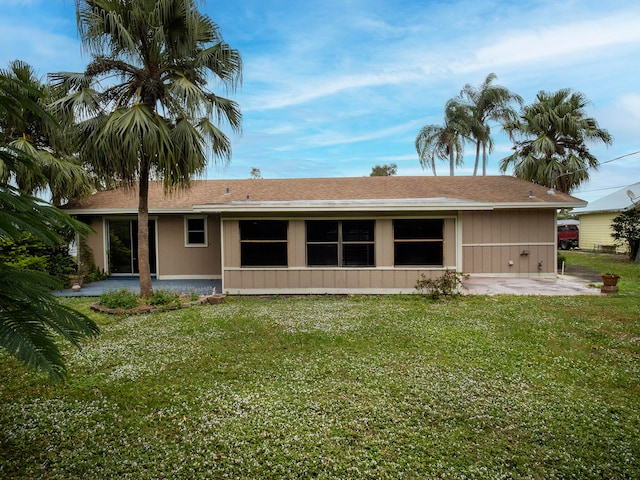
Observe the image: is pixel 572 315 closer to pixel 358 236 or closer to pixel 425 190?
pixel 358 236

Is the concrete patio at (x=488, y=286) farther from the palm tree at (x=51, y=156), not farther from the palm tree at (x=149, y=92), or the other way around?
the palm tree at (x=51, y=156)

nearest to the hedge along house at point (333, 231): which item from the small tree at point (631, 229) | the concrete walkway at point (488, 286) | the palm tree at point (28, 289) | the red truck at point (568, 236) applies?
the concrete walkway at point (488, 286)

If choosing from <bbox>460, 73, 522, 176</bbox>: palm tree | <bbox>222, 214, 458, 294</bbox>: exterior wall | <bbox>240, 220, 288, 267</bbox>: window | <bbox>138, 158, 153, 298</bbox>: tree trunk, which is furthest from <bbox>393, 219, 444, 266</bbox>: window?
<bbox>460, 73, 522, 176</bbox>: palm tree

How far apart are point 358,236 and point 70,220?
26.8 feet

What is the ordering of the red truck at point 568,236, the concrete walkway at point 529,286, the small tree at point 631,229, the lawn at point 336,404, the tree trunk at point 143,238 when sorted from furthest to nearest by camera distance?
the red truck at point 568,236 < the small tree at point 631,229 < the concrete walkway at point 529,286 < the tree trunk at point 143,238 < the lawn at point 336,404

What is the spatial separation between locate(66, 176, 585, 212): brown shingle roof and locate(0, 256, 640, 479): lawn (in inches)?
249

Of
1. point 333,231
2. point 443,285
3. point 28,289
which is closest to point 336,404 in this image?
point 28,289

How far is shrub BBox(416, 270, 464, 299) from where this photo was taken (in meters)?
9.12

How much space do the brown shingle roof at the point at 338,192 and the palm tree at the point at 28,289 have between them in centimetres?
972

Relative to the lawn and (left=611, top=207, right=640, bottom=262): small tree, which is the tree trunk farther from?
(left=611, top=207, right=640, bottom=262): small tree

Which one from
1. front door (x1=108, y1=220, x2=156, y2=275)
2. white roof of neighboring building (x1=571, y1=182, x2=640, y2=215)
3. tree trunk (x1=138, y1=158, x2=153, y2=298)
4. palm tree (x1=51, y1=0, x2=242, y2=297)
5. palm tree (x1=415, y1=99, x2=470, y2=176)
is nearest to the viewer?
palm tree (x1=51, y1=0, x2=242, y2=297)

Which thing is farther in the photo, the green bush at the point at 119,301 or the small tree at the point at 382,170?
the small tree at the point at 382,170

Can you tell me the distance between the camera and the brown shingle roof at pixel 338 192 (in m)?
12.1

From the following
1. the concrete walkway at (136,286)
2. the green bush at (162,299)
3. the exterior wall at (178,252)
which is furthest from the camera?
the exterior wall at (178,252)
